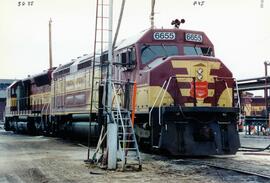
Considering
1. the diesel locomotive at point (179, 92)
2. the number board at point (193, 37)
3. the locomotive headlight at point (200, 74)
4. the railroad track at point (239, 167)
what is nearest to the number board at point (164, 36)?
the diesel locomotive at point (179, 92)

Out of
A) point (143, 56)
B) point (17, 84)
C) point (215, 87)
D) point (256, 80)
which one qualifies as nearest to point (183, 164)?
point (215, 87)

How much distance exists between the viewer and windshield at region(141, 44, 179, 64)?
1325cm

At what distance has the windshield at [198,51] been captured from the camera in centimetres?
1355

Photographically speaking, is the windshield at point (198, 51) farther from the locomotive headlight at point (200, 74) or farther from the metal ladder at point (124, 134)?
the metal ladder at point (124, 134)

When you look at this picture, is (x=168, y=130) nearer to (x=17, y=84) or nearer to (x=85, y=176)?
(x=85, y=176)

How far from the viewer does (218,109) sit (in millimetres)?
12086

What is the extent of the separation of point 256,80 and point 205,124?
17.9m

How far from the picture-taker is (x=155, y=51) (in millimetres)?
13367

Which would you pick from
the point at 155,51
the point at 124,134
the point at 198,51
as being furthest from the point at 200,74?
the point at 124,134

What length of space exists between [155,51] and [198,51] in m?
1.39

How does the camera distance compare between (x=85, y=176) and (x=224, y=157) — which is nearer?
(x=85, y=176)

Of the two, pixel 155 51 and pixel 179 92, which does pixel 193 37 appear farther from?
pixel 179 92

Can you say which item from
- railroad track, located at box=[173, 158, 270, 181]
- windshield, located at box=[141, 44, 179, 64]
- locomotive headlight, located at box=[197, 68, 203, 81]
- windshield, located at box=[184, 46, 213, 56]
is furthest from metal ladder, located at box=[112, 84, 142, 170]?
windshield, located at box=[184, 46, 213, 56]

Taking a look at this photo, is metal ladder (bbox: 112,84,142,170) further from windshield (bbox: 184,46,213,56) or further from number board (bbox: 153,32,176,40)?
windshield (bbox: 184,46,213,56)
